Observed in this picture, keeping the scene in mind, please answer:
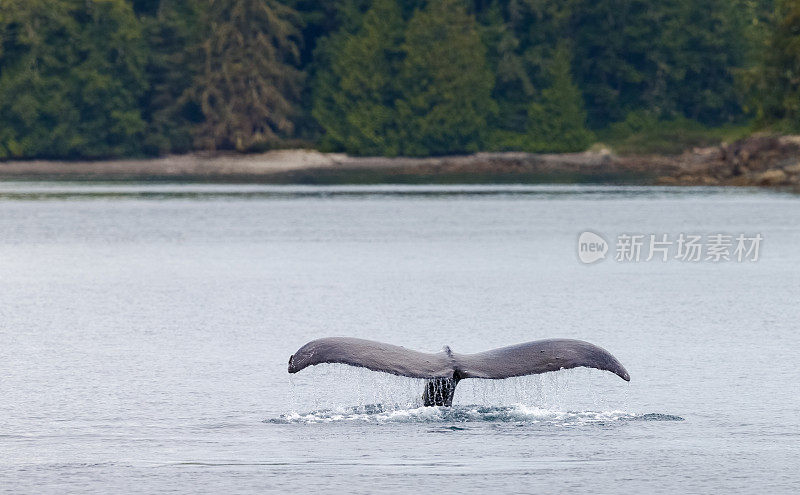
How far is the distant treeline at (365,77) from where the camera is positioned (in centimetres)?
13862

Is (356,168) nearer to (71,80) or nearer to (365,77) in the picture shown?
(365,77)

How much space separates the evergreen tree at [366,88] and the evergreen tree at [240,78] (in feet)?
14.6

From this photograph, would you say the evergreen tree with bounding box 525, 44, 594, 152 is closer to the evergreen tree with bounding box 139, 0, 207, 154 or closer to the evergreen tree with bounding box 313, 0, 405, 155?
the evergreen tree with bounding box 313, 0, 405, 155

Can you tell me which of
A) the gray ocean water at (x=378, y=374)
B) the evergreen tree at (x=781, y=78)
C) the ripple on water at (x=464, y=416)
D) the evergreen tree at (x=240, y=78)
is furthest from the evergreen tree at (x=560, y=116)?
the ripple on water at (x=464, y=416)

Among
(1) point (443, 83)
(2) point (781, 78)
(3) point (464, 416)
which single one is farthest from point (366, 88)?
(3) point (464, 416)

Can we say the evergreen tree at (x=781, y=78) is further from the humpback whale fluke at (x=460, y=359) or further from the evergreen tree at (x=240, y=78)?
the humpback whale fluke at (x=460, y=359)

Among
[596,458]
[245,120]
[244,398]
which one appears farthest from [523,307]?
[245,120]

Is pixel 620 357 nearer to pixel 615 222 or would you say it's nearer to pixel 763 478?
pixel 763 478

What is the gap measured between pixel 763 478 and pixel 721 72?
128m

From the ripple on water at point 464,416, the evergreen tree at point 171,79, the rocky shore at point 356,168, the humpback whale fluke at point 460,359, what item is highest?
the evergreen tree at point 171,79

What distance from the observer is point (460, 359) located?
18109 mm

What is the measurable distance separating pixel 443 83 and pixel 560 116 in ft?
37.1

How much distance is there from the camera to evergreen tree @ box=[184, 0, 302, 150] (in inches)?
5413

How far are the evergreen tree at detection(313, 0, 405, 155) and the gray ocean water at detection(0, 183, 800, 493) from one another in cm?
7316
